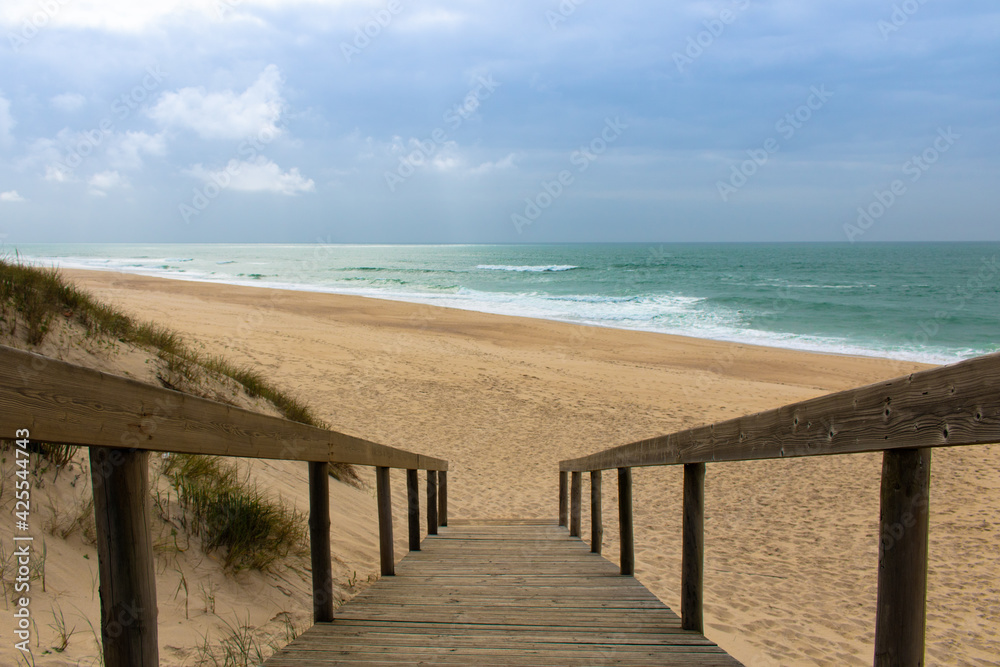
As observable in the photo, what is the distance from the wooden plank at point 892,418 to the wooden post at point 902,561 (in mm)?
76

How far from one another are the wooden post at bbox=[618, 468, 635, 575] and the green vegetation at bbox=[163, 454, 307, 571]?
2.13m

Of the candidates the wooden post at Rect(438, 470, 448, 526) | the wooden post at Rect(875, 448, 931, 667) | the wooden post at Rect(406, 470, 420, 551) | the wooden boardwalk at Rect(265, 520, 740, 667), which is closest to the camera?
the wooden post at Rect(875, 448, 931, 667)

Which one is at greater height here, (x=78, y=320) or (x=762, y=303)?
(x=78, y=320)

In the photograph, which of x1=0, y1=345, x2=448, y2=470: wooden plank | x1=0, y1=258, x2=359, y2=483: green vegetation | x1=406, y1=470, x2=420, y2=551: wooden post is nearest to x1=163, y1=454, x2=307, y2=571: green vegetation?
x1=0, y1=258, x2=359, y2=483: green vegetation

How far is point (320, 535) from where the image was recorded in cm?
296

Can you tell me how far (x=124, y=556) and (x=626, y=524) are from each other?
326 cm

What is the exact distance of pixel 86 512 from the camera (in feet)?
10.4

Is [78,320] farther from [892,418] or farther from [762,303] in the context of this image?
[762,303]

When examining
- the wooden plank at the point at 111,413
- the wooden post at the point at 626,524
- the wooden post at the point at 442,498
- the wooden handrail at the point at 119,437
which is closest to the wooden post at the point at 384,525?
the wooden post at the point at 626,524

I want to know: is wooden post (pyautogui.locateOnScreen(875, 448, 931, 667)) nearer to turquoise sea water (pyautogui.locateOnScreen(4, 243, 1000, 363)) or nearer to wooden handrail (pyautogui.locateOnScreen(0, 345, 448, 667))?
wooden handrail (pyautogui.locateOnScreen(0, 345, 448, 667))

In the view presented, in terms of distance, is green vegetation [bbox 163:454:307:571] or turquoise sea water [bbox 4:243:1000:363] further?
turquoise sea water [bbox 4:243:1000:363]

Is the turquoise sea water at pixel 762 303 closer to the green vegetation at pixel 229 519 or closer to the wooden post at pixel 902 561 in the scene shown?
the green vegetation at pixel 229 519

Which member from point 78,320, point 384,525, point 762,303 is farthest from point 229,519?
point 762,303

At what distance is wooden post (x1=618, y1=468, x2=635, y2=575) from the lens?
409 cm
